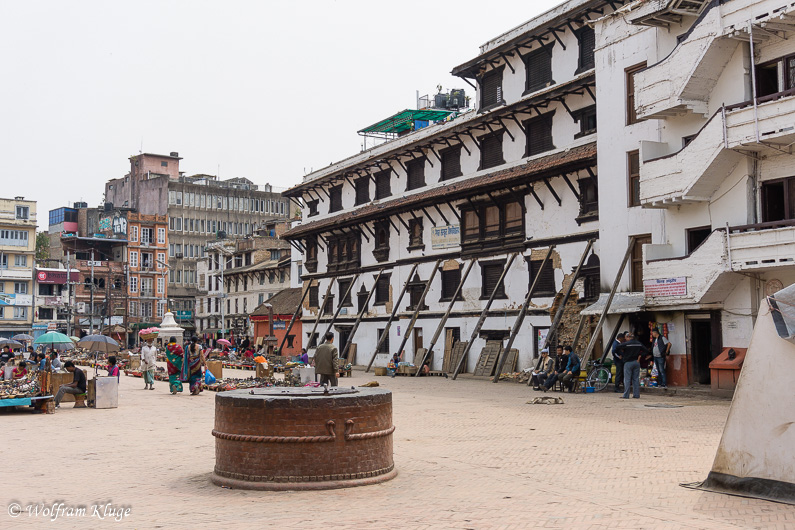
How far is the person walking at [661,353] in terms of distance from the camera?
87.0 ft

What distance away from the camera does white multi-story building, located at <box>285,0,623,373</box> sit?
33094 millimetres

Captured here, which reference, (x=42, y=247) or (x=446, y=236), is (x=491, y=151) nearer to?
(x=446, y=236)

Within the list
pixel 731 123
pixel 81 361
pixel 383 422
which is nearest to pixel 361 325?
pixel 81 361

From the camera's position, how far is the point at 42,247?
110500 millimetres

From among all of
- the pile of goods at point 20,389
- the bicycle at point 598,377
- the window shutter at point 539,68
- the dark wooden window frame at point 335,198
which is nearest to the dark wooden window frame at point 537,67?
the window shutter at point 539,68

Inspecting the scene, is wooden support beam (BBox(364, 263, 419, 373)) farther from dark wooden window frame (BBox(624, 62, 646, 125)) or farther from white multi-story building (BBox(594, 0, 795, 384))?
dark wooden window frame (BBox(624, 62, 646, 125))

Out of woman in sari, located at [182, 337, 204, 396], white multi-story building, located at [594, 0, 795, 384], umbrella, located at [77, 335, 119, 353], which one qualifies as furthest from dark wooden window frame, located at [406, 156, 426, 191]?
woman in sari, located at [182, 337, 204, 396]

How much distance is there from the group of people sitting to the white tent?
54.9 ft

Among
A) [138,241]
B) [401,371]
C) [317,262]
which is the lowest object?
[401,371]

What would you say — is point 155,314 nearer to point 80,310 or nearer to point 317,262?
point 80,310

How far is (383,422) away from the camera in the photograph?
1083 centimetres

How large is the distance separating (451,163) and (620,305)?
51.7 ft

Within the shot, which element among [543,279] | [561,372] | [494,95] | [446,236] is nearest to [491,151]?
[494,95]

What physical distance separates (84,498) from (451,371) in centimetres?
2964
